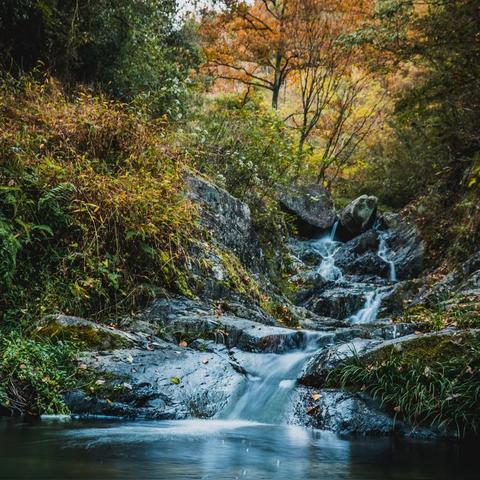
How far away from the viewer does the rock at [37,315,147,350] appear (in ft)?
18.7

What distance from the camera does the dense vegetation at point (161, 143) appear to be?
621 centimetres

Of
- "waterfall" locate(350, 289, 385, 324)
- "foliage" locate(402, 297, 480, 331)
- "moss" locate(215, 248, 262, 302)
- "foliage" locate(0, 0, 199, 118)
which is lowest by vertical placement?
"waterfall" locate(350, 289, 385, 324)

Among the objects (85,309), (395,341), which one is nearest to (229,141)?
(85,309)

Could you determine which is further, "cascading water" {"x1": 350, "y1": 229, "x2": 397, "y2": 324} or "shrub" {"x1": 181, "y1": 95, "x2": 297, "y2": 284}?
"cascading water" {"x1": 350, "y1": 229, "x2": 397, "y2": 324}

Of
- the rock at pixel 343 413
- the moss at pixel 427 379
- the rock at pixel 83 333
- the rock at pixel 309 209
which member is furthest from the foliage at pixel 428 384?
the rock at pixel 309 209

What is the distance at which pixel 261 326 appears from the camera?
698 centimetres

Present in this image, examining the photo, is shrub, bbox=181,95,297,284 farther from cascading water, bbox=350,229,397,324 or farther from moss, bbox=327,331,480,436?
moss, bbox=327,331,480,436

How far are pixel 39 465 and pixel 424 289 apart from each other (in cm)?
904

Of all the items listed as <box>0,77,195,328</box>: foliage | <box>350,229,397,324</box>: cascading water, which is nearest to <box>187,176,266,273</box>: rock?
<box>0,77,195,328</box>: foliage

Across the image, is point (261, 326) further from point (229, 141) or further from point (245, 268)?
point (229, 141)

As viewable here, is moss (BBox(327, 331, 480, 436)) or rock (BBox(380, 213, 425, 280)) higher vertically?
rock (BBox(380, 213, 425, 280))

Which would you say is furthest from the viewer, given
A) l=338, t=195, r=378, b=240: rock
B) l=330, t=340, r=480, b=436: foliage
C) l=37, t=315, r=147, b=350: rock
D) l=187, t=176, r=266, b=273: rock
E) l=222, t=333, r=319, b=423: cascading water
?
l=338, t=195, r=378, b=240: rock

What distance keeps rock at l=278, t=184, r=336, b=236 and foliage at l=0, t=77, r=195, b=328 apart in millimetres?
7963

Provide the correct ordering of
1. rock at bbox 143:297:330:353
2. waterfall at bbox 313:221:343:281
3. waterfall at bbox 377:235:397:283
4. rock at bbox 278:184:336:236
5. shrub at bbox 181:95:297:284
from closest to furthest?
rock at bbox 143:297:330:353 → shrub at bbox 181:95:297:284 → waterfall at bbox 377:235:397:283 → waterfall at bbox 313:221:343:281 → rock at bbox 278:184:336:236
